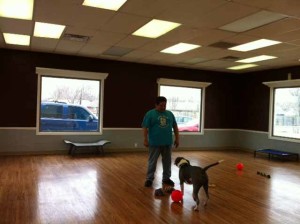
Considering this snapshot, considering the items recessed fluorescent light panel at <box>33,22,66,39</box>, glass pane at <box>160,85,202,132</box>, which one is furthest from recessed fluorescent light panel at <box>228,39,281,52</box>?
recessed fluorescent light panel at <box>33,22,66,39</box>

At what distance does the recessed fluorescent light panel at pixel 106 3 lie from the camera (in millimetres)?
3814

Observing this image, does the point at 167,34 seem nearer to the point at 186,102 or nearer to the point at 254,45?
the point at 254,45

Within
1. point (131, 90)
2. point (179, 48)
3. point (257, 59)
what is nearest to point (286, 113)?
point (257, 59)

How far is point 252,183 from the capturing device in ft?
16.5

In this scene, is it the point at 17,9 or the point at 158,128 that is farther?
the point at 158,128

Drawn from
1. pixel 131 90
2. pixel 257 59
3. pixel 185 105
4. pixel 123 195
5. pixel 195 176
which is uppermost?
pixel 257 59

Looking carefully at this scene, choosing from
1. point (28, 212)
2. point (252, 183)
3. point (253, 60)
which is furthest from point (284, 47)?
point (28, 212)

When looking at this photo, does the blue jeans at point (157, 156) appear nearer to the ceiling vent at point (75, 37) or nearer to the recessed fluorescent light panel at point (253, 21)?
the recessed fluorescent light panel at point (253, 21)

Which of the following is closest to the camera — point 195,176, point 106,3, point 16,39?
point 195,176

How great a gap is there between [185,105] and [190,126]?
68 centimetres

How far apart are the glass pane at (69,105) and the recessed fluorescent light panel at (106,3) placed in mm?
4019

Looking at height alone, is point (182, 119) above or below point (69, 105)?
below

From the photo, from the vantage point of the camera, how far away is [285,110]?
823 centimetres

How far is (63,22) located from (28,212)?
9.58 ft
